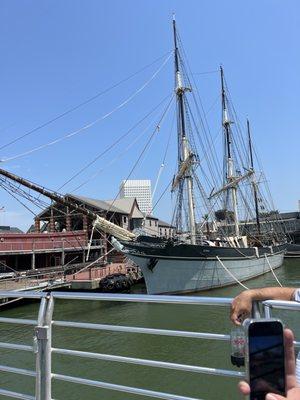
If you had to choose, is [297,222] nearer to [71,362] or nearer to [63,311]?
[63,311]

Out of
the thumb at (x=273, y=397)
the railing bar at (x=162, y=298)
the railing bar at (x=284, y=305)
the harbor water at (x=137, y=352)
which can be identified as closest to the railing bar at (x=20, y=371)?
the railing bar at (x=162, y=298)

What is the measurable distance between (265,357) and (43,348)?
193 cm

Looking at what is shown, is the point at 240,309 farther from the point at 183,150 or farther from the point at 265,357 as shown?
the point at 183,150

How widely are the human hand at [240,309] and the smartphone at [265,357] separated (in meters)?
0.66

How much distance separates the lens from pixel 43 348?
332cm

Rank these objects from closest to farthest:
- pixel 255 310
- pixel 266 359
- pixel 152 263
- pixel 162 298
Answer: pixel 266 359
pixel 255 310
pixel 162 298
pixel 152 263

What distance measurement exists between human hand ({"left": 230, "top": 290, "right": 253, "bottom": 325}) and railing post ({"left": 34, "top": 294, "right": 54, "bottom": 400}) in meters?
1.42

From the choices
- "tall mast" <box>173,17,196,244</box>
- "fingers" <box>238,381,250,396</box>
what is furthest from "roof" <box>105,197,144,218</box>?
"fingers" <box>238,381,250,396</box>

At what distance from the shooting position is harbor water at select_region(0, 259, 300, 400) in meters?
9.73

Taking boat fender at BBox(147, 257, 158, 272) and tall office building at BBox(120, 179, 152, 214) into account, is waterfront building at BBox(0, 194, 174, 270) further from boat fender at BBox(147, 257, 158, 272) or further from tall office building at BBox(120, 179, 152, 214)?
tall office building at BBox(120, 179, 152, 214)

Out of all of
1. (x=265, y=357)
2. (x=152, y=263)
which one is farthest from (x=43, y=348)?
(x=152, y=263)

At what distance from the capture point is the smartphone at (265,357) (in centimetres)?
191

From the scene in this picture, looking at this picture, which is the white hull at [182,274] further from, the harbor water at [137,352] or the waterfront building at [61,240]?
the harbor water at [137,352]

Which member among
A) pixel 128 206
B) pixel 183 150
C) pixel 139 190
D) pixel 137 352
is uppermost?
pixel 139 190
